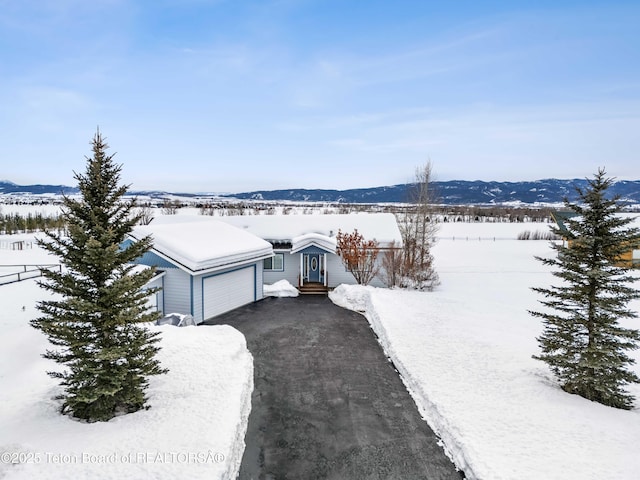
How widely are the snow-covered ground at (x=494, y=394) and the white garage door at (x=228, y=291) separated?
4.62m

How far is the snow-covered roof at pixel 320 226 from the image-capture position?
75.4ft

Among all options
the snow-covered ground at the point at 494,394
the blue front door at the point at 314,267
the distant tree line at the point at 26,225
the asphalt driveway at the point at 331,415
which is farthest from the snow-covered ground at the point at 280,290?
the distant tree line at the point at 26,225

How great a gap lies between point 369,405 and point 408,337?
4.71 meters

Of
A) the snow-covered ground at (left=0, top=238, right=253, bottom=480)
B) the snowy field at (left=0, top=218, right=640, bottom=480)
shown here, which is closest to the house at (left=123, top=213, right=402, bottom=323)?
the snowy field at (left=0, top=218, right=640, bottom=480)

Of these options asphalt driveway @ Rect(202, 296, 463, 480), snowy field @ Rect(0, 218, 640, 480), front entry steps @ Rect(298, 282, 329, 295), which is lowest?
asphalt driveway @ Rect(202, 296, 463, 480)

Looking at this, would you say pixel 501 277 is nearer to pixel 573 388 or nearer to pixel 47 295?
pixel 573 388

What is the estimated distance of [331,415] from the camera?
8680mm

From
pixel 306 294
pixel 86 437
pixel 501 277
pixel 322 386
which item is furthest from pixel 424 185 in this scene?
pixel 86 437

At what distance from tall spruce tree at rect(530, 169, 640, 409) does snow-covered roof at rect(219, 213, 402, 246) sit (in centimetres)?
1343

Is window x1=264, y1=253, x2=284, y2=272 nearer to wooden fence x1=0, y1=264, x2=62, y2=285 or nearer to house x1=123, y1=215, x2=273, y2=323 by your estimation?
house x1=123, y1=215, x2=273, y2=323

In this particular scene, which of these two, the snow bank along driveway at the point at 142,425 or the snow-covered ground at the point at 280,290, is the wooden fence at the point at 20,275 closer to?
the snow bank along driveway at the point at 142,425

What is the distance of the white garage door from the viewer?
15875 millimetres

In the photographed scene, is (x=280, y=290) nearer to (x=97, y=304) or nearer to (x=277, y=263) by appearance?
(x=277, y=263)

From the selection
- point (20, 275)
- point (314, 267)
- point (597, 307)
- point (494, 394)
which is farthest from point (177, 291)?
point (597, 307)
